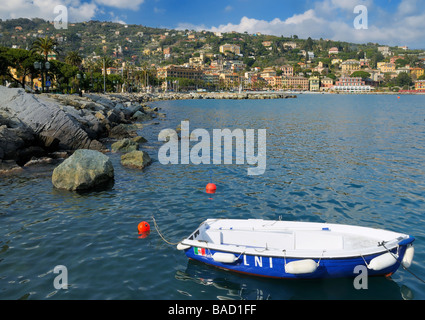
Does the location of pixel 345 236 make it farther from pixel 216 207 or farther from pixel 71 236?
pixel 71 236

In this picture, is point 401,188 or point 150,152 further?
point 150,152

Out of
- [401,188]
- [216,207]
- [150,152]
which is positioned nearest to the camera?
[216,207]

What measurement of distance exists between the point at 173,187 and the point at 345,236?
10673 mm

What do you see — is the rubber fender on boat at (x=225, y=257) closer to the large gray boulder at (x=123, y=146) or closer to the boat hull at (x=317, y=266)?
the boat hull at (x=317, y=266)

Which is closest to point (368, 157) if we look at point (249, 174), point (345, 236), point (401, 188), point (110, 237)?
point (401, 188)

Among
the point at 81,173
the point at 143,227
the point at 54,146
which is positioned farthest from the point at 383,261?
the point at 54,146

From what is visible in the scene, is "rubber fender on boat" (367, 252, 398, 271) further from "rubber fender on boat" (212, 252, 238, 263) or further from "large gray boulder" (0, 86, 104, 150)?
"large gray boulder" (0, 86, 104, 150)

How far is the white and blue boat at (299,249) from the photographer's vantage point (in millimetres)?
9211

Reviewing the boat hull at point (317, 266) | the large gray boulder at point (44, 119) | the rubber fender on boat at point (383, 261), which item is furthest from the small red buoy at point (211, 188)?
the large gray boulder at point (44, 119)

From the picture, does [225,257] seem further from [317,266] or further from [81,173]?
[81,173]

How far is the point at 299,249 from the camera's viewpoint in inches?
387

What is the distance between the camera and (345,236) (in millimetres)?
10617

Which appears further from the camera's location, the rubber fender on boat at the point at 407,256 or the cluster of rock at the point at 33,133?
the cluster of rock at the point at 33,133
